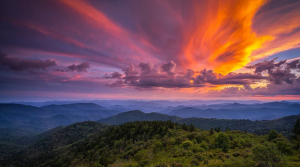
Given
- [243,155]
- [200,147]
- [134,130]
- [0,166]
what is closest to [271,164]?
[243,155]

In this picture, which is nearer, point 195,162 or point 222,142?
Result: point 195,162

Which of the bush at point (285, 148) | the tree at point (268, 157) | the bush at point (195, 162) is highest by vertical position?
the tree at point (268, 157)

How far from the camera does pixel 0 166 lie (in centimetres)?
13925

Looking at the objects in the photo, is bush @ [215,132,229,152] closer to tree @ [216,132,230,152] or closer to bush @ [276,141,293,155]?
tree @ [216,132,230,152]

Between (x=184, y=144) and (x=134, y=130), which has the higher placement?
(x=184, y=144)

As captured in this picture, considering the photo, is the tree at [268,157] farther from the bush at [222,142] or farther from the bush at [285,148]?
the bush at [222,142]

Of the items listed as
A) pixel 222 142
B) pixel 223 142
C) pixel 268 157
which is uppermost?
pixel 268 157

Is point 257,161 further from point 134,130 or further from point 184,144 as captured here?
point 134,130

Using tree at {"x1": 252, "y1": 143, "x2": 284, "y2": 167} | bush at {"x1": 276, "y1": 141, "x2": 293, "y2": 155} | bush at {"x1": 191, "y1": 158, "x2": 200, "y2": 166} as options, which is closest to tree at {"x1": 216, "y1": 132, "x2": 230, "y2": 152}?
bush at {"x1": 276, "y1": 141, "x2": 293, "y2": 155}

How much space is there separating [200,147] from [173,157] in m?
8.03

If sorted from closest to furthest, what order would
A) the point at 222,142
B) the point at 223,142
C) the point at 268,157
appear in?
the point at 268,157, the point at 223,142, the point at 222,142

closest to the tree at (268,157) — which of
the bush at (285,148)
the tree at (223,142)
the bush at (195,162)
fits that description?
the bush at (195,162)

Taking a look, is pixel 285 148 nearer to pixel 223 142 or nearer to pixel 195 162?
pixel 223 142

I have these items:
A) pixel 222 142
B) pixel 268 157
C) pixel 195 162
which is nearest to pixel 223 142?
pixel 222 142
